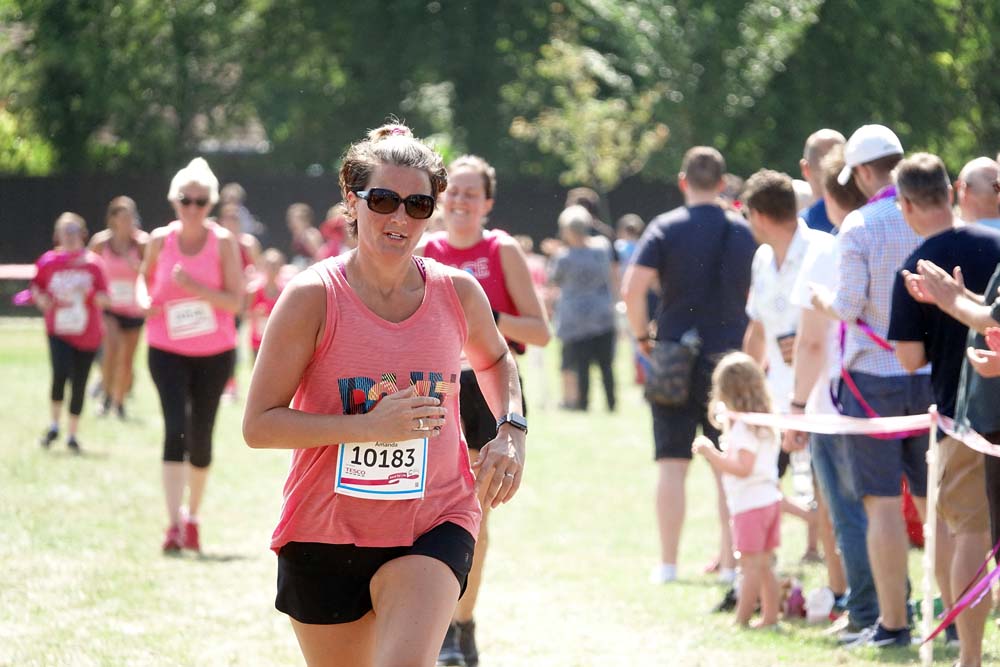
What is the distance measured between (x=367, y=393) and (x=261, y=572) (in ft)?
16.3

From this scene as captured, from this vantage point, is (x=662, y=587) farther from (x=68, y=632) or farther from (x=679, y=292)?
(x=68, y=632)

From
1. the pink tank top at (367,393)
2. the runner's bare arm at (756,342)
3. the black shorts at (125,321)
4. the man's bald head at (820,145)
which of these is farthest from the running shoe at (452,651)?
the black shorts at (125,321)

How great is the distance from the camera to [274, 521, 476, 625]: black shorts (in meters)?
4.11

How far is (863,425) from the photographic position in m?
6.56

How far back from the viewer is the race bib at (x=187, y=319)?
29.8 feet

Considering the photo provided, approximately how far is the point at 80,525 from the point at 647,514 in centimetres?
417

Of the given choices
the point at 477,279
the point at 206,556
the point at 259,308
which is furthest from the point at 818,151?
the point at 259,308

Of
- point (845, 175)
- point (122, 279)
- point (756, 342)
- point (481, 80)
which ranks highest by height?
point (481, 80)

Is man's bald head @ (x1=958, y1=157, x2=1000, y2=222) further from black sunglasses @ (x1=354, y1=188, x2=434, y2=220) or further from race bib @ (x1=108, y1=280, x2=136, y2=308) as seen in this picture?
race bib @ (x1=108, y1=280, x2=136, y2=308)

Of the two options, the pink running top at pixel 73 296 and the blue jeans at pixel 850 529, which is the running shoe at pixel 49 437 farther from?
the blue jeans at pixel 850 529

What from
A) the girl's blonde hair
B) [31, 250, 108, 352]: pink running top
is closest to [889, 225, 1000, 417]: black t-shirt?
the girl's blonde hair

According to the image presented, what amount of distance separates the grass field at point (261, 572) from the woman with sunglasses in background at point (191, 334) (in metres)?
0.49

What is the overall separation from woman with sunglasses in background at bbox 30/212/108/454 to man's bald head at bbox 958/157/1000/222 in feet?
29.4

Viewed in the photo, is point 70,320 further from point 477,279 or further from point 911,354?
point 911,354
